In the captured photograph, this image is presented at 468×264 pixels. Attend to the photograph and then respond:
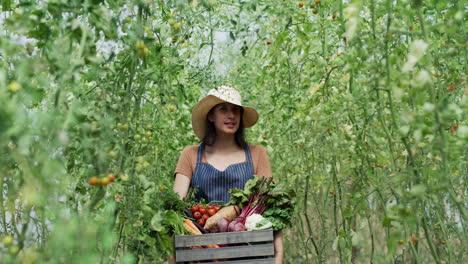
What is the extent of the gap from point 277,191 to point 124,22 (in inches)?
45.4

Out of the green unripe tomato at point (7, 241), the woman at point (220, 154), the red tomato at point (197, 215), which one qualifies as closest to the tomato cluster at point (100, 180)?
the green unripe tomato at point (7, 241)

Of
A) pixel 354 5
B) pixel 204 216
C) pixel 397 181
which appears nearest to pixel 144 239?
pixel 204 216

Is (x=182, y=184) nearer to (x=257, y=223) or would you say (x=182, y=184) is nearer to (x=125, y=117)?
(x=257, y=223)

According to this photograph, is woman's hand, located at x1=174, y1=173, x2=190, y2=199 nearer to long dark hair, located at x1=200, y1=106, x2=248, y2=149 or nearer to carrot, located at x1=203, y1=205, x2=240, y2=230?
long dark hair, located at x1=200, y1=106, x2=248, y2=149

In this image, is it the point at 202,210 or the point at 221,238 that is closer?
the point at 221,238

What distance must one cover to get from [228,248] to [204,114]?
1.19 meters

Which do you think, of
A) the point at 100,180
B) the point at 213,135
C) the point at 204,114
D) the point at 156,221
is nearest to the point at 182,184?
the point at 213,135

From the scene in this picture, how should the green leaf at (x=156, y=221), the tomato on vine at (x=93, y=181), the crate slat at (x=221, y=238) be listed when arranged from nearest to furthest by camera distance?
the tomato on vine at (x=93, y=181) < the green leaf at (x=156, y=221) < the crate slat at (x=221, y=238)

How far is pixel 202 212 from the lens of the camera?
2416mm

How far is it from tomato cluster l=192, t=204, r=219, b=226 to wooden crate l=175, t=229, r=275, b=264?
0.20 meters

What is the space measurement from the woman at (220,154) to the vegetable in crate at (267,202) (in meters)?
0.39

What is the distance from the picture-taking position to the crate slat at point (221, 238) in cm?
214

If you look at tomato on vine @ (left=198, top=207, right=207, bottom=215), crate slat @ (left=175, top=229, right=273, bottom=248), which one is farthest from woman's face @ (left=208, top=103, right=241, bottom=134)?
crate slat @ (left=175, top=229, right=273, bottom=248)

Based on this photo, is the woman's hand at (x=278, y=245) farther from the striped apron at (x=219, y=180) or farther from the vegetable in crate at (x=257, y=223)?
the striped apron at (x=219, y=180)
